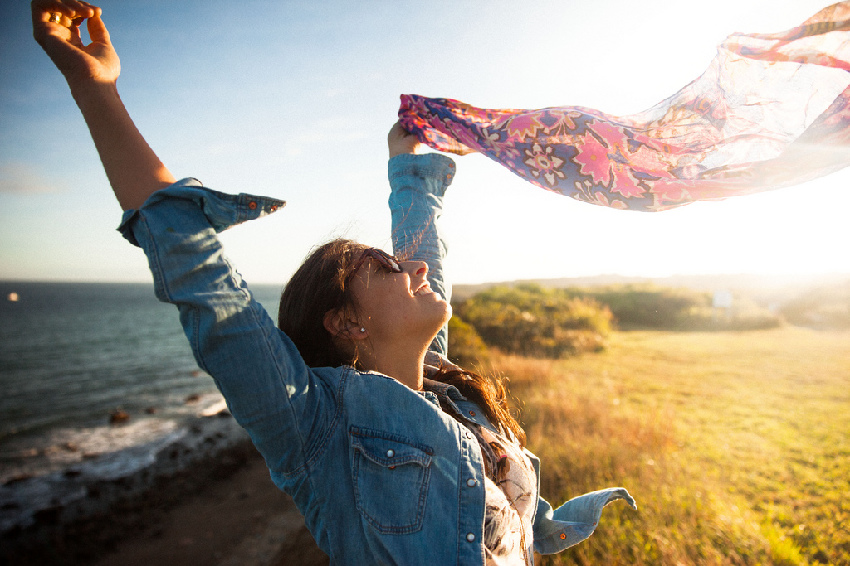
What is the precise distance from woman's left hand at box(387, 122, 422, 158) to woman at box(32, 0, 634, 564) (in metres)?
1.02

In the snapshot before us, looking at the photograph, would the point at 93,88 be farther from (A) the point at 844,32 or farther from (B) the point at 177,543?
(B) the point at 177,543

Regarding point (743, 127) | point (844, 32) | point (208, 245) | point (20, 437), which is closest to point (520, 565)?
point (208, 245)

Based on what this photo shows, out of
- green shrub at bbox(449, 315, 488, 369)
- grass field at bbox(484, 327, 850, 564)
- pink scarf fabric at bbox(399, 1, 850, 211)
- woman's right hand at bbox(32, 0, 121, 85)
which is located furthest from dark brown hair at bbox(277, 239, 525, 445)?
green shrub at bbox(449, 315, 488, 369)

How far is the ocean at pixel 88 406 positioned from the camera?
1146cm

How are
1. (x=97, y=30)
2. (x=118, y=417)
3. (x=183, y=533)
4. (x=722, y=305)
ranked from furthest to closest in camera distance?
(x=722, y=305) < (x=118, y=417) < (x=183, y=533) < (x=97, y=30)

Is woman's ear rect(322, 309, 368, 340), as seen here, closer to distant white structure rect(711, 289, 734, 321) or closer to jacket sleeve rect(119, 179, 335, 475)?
jacket sleeve rect(119, 179, 335, 475)

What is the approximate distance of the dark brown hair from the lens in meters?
1.82

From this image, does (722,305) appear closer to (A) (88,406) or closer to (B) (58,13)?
(B) (58,13)

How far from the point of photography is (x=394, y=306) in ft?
5.83

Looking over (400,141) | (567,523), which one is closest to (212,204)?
(400,141)

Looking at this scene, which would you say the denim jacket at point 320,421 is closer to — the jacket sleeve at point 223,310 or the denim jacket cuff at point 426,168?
the jacket sleeve at point 223,310

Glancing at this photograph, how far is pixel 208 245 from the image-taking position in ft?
3.67

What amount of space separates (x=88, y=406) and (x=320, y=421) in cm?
2362

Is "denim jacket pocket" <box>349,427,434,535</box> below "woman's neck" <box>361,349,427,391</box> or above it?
below
